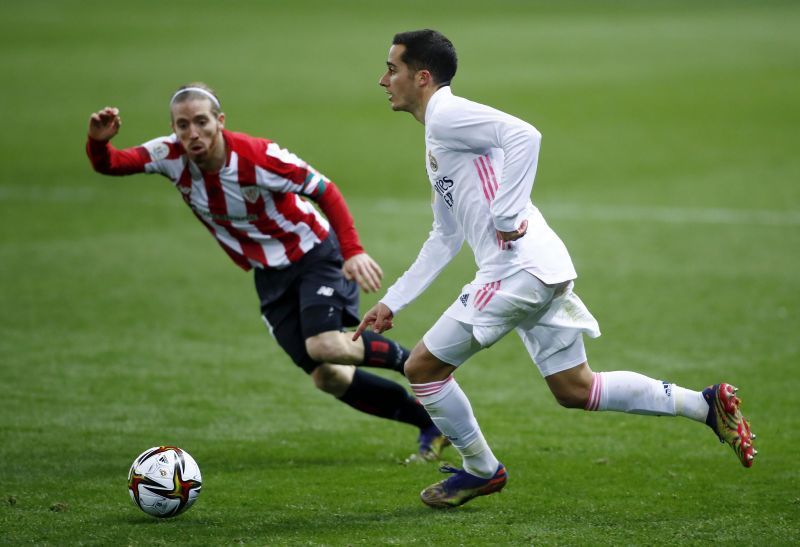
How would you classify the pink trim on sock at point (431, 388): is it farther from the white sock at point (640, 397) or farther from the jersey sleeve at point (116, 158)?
the jersey sleeve at point (116, 158)

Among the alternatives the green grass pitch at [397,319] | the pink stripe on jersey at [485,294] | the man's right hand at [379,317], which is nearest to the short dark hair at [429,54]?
the pink stripe on jersey at [485,294]

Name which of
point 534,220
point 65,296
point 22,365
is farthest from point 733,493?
point 65,296

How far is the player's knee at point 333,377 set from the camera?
6.76m

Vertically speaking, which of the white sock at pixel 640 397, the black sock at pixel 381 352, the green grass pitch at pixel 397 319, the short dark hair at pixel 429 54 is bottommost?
the green grass pitch at pixel 397 319

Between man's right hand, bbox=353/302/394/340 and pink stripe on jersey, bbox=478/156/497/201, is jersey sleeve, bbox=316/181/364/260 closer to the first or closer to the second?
man's right hand, bbox=353/302/394/340

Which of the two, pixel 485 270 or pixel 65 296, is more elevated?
pixel 485 270

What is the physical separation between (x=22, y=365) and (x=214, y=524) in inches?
156

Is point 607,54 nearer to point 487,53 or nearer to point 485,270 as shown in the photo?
point 487,53

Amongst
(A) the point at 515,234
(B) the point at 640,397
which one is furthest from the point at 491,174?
(B) the point at 640,397

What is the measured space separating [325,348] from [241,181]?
3.53 feet

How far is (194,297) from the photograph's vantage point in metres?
11.2

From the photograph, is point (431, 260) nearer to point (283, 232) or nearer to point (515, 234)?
point (515, 234)

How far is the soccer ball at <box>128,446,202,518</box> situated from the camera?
5.43 meters

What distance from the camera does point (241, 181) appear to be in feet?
21.9
